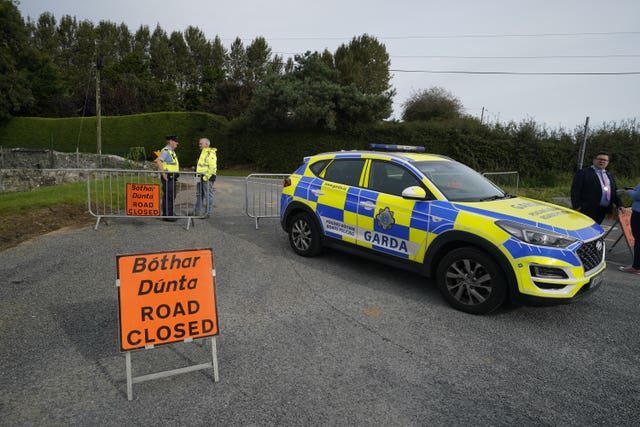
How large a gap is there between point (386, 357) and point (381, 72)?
1648 inches

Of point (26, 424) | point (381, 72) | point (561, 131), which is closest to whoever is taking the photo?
point (26, 424)

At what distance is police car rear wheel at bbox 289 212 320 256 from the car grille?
3280 millimetres

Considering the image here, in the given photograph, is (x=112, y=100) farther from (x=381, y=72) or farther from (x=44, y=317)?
(x=44, y=317)

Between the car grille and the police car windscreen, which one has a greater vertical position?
the police car windscreen

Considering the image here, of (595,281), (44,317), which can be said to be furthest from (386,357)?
(44,317)

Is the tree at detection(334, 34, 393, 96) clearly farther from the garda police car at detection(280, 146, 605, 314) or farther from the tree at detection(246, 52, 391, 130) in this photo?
the garda police car at detection(280, 146, 605, 314)

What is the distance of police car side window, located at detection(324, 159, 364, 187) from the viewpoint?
5.68 metres

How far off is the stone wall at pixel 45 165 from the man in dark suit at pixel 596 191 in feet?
62.2

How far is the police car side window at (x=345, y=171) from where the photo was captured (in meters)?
5.68

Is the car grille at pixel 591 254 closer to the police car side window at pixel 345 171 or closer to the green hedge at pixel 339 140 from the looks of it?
the police car side window at pixel 345 171

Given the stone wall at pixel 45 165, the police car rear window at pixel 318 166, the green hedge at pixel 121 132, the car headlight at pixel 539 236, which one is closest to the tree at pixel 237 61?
the green hedge at pixel 121 132

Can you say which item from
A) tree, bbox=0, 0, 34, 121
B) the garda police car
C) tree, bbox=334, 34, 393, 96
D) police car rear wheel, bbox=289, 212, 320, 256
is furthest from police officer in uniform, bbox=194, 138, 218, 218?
tree, bbox=0, 0, 34, 121

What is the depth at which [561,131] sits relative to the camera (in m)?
18.8

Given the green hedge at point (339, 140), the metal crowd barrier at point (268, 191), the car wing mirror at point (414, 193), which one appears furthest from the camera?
the green hedge at point (339, 140)
